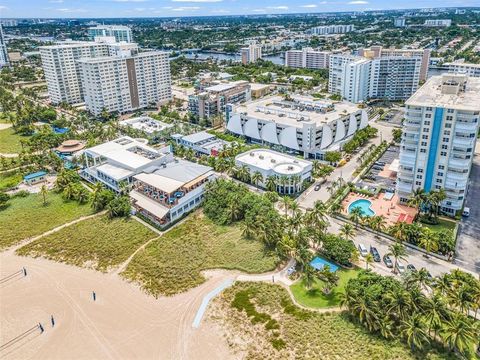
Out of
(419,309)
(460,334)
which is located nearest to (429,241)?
(419,309)

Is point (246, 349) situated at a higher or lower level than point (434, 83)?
lower

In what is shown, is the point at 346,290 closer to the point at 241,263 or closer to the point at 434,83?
the point at 241,263

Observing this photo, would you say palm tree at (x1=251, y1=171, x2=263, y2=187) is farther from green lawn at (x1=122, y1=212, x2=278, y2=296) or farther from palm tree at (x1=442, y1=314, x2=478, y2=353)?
palm tree at (x1=442, y1=314, x2=478, y2=353)

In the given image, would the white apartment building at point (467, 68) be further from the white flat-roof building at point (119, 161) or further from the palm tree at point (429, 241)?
the white flat-roof building at point (119, 161)

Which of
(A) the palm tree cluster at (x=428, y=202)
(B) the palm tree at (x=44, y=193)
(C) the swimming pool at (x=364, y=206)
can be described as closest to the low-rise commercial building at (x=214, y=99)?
(B) the palm tree at (x=44, y=193)

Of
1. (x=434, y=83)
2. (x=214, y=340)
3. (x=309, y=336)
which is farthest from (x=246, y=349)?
(x=434, y=83)

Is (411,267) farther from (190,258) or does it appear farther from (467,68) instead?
(467,68)
